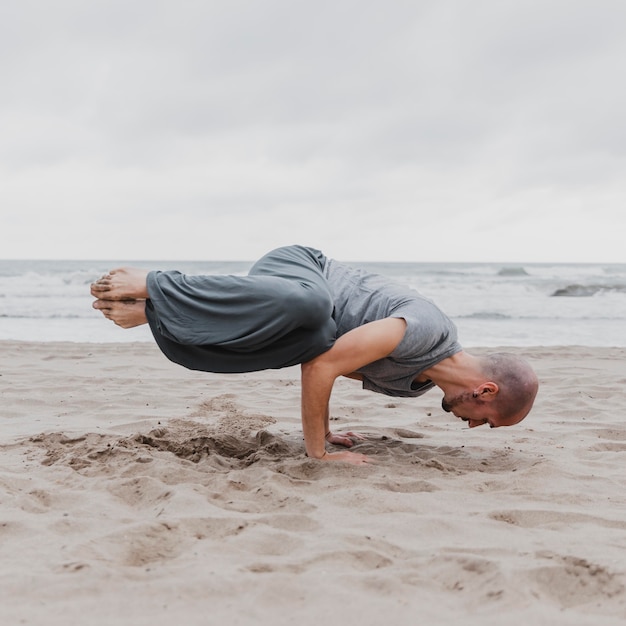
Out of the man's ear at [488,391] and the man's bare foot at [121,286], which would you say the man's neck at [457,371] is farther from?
the man's bare foot at [121,286]

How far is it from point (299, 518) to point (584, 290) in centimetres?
1949

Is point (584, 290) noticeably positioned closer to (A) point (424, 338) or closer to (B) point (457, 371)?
(B) point (457, 371)

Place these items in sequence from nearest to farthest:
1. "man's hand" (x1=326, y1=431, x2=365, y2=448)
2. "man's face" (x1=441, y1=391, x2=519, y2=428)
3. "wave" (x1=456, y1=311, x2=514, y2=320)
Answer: "man's face" (x1=441, y1=391, x2=519, y2=428), "man's hand" (x1=326, y1=431, x2=365, y2=448), "wave" (x1=456, y1=311, x2=514, y2=320)

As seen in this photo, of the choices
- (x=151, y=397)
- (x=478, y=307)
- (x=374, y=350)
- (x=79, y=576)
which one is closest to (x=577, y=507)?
(x=374, y=350)

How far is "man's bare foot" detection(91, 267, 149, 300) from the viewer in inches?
116

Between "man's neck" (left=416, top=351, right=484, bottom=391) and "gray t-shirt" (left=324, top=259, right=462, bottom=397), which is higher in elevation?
"gray t-shirt" (left=324, top=259, right=462, bottom=397)

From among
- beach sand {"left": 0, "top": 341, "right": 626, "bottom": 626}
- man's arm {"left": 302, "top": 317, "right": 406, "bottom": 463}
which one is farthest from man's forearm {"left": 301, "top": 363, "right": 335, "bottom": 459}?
beach sand {"left": 0, "top": 341, "right": 626, "bottom": 626}

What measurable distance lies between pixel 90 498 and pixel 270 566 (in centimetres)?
92

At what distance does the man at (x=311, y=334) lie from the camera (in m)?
2.90

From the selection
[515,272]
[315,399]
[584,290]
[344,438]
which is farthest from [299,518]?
[515,272]

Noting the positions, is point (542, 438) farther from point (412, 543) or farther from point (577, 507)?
point (412, 543)

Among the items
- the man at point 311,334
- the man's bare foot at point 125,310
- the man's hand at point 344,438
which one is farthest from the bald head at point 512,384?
the man's bare foot at point 125,310

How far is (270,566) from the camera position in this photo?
194cm

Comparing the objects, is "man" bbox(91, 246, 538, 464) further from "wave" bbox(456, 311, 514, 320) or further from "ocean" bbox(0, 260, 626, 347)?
"wave" bbox(456, 311, 514, 320)
